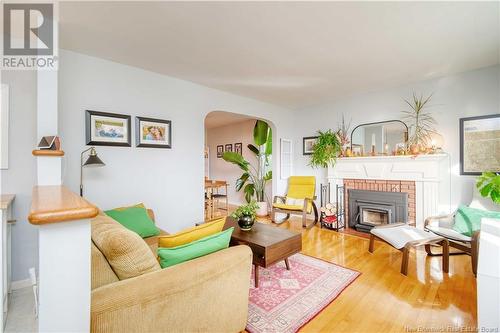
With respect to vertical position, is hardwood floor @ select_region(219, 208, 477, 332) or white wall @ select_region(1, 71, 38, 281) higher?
white wall @ select_region(1, 71, 38, 281)

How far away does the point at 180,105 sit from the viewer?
3479 millimetres

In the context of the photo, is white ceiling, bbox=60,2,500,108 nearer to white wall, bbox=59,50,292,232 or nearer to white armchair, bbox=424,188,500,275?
white wall, bbox=59,50,292,232

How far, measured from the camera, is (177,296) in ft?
3.87

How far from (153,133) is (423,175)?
4.06 metres

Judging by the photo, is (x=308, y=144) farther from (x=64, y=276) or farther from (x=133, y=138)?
(x=64, y=276)

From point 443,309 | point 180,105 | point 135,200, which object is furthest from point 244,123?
point 443,309

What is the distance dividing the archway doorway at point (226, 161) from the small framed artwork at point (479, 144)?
3.46 m

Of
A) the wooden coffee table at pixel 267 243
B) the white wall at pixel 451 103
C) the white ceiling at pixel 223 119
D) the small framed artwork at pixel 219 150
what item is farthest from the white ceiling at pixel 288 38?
the small framed artwork at pixel 219 150

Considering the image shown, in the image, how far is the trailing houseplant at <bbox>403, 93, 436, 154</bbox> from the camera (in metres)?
3.53

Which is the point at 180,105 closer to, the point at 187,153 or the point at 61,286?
the point at 187,153

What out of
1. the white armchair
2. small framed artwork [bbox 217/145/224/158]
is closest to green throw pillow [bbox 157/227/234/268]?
the white armchair

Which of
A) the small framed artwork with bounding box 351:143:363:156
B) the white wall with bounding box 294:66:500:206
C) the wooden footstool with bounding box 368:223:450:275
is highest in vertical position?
the white wall with bounding box 294:66:500:206

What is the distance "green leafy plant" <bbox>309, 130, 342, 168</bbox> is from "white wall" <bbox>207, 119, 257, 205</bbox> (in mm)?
2013

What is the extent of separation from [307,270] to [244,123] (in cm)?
467
